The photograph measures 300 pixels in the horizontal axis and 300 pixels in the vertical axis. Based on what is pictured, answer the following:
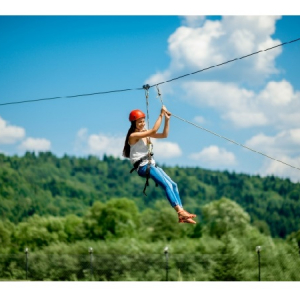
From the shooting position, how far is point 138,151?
7609 millimetres

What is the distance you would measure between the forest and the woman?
19.8 metres

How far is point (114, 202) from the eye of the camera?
54.3 m

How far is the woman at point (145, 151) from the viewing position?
7344mm

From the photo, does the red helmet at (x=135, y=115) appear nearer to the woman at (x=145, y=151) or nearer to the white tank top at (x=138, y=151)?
the woman at (x=145, y=151)

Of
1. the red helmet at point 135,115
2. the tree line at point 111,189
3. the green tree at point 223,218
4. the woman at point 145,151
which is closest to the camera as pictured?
the woman at point 145,151

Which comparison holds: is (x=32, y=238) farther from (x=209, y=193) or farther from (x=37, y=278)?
(x=209, y=193)

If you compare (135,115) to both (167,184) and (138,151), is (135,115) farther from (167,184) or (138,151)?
(167,184)

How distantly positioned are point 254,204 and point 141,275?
49377 millimetres

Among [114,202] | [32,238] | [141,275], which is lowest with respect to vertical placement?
[141,275]

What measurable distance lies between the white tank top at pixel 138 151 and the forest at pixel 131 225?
19.8 metres

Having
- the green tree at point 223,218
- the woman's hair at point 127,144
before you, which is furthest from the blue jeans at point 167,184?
the green tree at point 223,218

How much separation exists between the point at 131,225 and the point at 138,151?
44348 mm

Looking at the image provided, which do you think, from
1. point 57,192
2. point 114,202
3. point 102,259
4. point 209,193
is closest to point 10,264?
point 102,259

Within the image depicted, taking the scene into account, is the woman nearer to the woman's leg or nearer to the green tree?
the woman's leg
